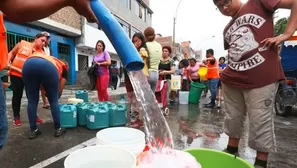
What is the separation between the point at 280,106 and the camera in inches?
181

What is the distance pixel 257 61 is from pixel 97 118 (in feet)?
7.52

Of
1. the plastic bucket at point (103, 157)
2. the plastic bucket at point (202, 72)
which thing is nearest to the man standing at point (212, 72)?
the plastic bucket at point (202, 72)

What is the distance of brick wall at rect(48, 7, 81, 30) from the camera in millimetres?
11171

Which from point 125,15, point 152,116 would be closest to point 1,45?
point 152,116

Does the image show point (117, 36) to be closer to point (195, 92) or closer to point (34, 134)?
point (34, 134)

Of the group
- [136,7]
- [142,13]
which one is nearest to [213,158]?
[136,7]

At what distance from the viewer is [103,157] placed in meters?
1.05

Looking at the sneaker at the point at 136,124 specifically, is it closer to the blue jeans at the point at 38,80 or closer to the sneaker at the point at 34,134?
the blue jeans at the point at 38,80

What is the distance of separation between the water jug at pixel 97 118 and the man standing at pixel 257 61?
194cm

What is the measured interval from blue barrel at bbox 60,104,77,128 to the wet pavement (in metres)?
0.10

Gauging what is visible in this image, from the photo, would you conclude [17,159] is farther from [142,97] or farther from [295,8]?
[295,8]

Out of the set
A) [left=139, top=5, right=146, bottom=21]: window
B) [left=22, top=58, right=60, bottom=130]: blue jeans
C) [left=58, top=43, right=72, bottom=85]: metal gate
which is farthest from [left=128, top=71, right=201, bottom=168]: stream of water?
[left=139, top=5, right=146, bottom=21]: window

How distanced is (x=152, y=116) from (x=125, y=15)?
1948 cm

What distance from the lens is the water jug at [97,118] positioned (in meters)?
3.01
